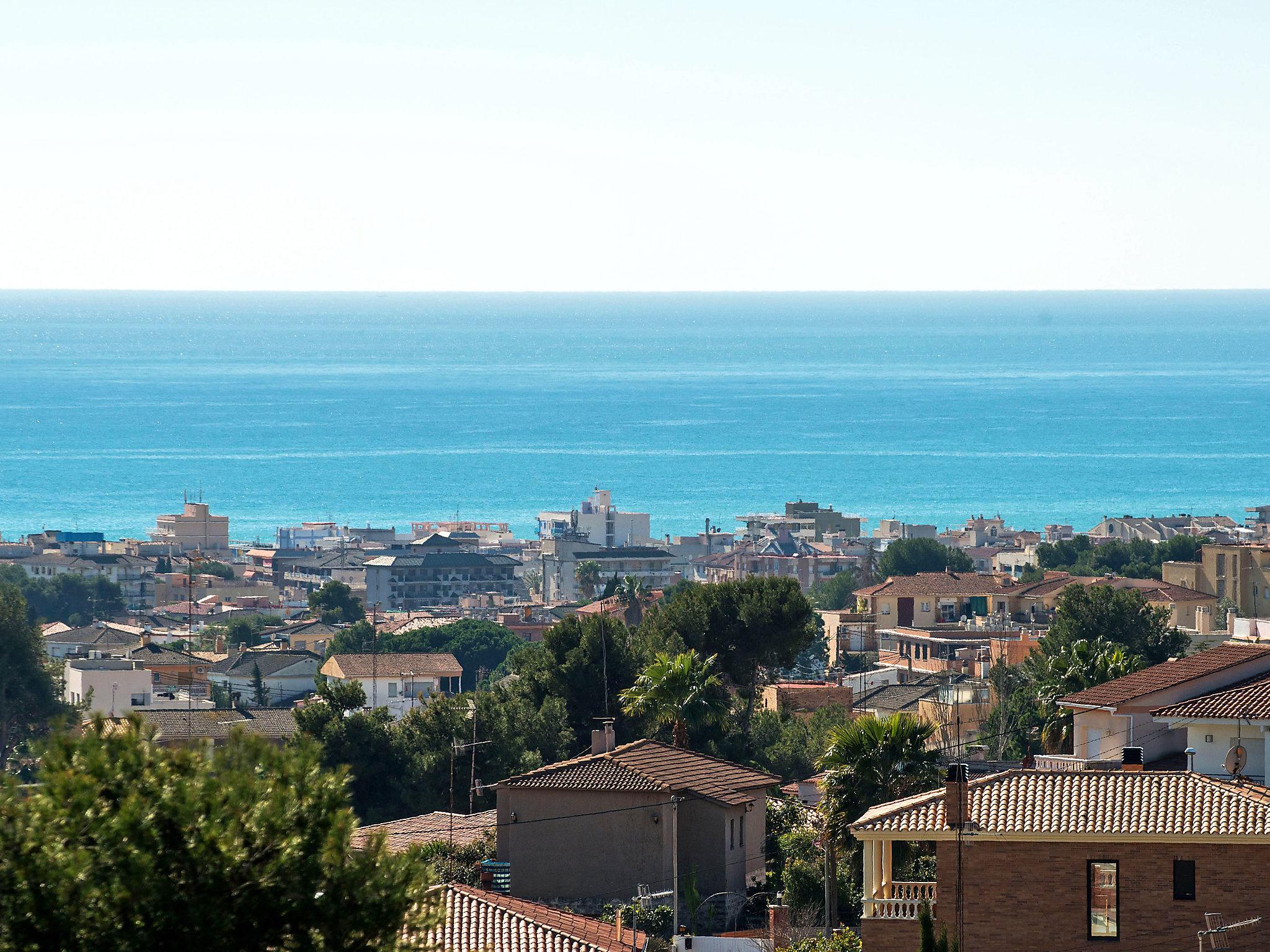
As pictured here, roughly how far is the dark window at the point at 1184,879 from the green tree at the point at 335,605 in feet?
231

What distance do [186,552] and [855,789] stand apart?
98645 millimetres

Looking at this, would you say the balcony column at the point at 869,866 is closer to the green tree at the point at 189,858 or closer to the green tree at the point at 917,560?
the green tree at the point at 189,858

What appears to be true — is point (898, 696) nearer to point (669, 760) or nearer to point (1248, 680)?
point (669, 760)

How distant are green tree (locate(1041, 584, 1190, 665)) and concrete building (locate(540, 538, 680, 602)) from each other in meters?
52.2

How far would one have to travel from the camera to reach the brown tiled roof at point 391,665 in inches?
2416

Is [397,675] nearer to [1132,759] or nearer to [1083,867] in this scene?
[1132,759]

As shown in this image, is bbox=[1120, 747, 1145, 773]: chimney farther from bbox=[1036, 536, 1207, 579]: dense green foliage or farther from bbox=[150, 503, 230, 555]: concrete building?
bbox=[150, 503, 230, 555]: concrete building

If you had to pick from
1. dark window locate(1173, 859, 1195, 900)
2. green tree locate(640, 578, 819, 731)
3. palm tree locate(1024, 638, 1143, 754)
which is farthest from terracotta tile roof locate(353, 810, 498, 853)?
dark window locate(1173, 859, 1195, 900)

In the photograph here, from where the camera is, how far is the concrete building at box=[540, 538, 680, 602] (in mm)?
104875

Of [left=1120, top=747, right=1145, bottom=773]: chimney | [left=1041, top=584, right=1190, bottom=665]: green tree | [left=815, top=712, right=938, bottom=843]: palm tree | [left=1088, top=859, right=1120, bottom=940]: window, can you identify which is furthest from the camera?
[left=1041, top=584, right=1190, bottom=665]: green tree

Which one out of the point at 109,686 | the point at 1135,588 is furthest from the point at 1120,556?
the point at 109,686

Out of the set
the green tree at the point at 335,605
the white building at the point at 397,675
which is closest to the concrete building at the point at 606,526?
the green tree at the point at 335,605

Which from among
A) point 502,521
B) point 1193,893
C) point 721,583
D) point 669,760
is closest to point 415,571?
point 502,521

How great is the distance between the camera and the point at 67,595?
9569cm
